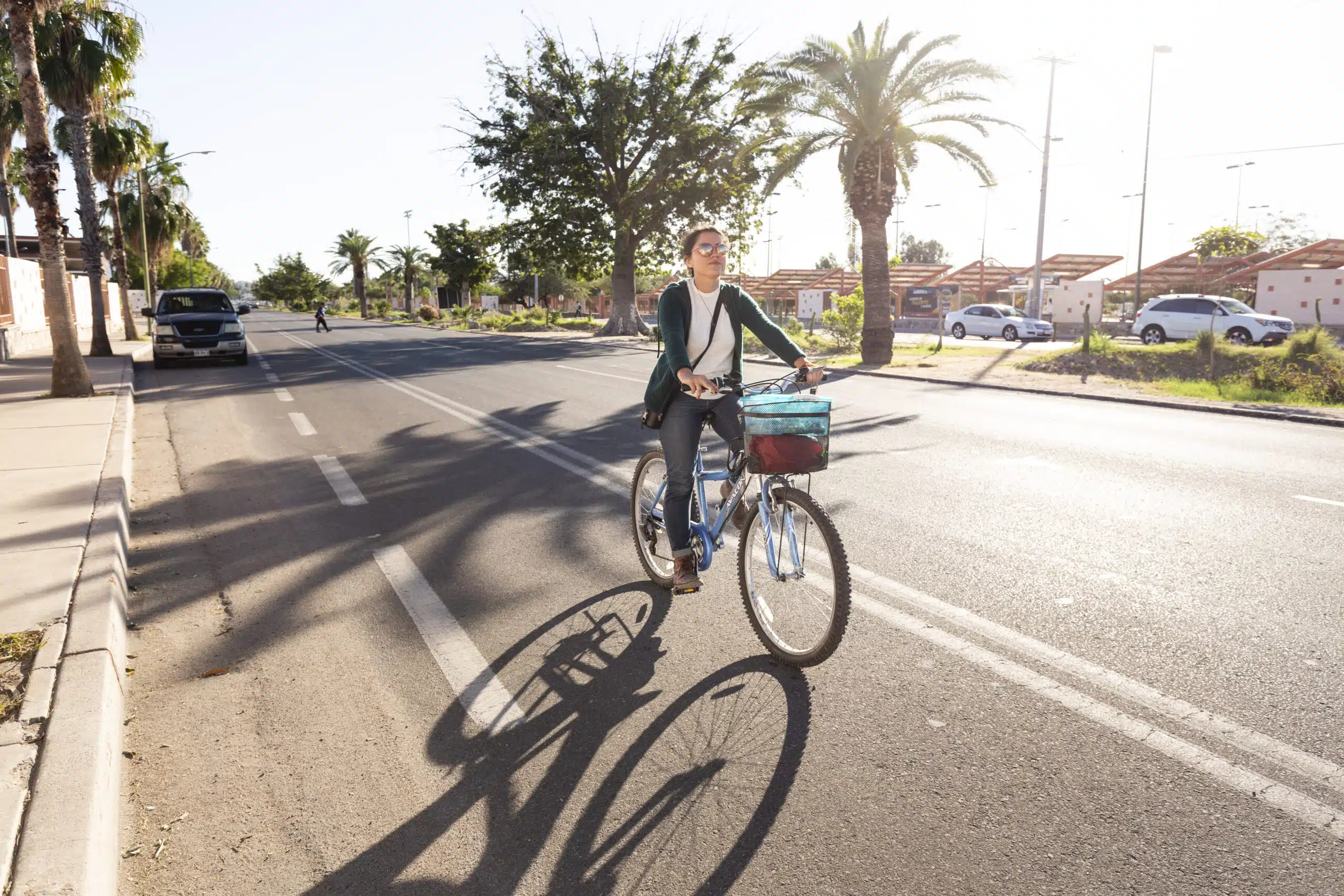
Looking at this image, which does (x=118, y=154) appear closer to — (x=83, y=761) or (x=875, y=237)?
(x=875, y=237)

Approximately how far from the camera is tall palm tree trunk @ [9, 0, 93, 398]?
12859 mm

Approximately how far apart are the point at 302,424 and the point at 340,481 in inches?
157

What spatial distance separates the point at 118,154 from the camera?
31.2m

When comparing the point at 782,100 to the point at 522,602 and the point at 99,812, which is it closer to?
the point at 522,602

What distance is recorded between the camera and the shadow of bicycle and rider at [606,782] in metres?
2.65

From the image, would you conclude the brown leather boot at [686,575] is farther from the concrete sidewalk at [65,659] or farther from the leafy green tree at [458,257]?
the leafy green tree at [458,257]

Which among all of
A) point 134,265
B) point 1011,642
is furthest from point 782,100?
point 134,265

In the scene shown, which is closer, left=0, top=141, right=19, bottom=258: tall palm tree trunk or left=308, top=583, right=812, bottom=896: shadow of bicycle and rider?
left=308, top=583, right=812, bottom=896: shadow of bicycle and rider

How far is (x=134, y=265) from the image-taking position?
85.8 meters

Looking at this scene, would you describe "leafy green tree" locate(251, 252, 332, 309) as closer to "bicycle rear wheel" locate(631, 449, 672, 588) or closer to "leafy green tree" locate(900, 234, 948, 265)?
"leafy green tree" locate(900, 234, 948, 265)

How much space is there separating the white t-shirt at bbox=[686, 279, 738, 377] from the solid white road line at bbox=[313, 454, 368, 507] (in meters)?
3.97

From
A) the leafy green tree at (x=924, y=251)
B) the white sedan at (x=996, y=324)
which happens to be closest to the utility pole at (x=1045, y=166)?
the white sedan at (x=996, y=324)

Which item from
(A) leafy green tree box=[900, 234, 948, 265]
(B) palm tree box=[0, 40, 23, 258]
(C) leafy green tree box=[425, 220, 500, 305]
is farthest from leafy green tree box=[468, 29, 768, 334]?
(A) leafy green tree box=[900, 234, 948, 265]

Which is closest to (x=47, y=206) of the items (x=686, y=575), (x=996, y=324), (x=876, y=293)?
(x=686, y=575)
